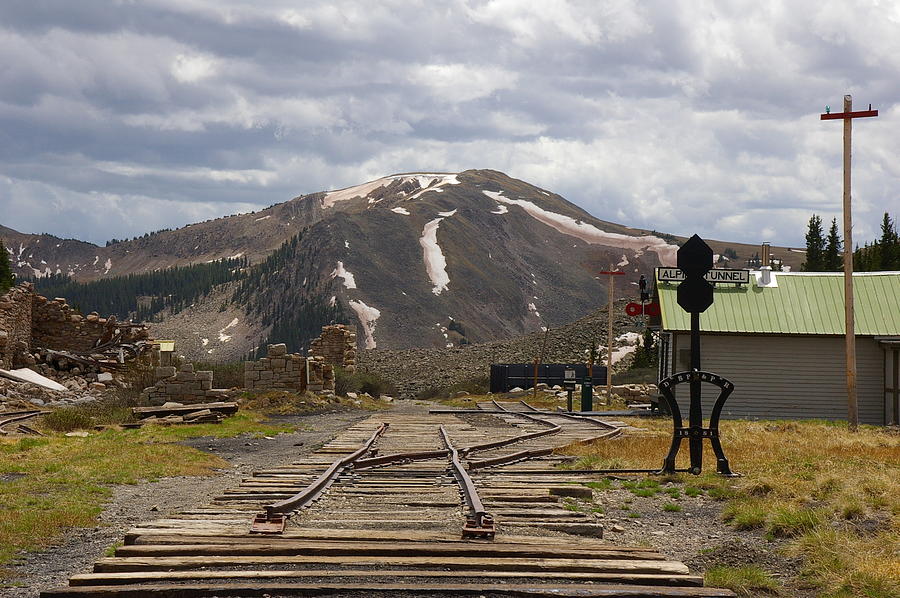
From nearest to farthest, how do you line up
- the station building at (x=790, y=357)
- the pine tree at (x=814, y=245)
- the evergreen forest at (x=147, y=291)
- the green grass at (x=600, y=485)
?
the green grass at (x=600, y=485) → the station building at (x=790, y=357) → the pine tree at (x=814, y=245) → the evergreen forest at (x=147, y=291)

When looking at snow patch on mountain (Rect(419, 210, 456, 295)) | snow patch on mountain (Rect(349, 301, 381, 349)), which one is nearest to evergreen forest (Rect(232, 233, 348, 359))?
snow patch on mountain (Rect(349, 301, 381, 349))

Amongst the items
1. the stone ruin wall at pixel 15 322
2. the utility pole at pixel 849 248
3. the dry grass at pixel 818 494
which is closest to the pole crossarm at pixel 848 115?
the utility pole at pixel 849 248

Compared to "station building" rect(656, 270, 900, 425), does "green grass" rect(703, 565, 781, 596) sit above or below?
below

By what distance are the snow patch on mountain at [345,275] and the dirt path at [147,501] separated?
113m

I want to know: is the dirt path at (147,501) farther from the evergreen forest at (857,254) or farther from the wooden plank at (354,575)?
the evergreen forest at (857,254)

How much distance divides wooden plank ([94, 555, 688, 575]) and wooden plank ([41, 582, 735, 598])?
445 mm

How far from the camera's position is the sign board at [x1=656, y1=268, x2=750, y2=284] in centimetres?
1299

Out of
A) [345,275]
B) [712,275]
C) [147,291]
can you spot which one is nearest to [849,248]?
[712,275]

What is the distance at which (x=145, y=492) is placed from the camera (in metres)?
11.3

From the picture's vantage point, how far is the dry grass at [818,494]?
6.67m

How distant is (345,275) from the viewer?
13700cm

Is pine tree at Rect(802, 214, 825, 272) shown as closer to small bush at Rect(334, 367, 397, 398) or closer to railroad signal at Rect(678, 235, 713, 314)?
small bush at Rect(334, 367, 397, 398)

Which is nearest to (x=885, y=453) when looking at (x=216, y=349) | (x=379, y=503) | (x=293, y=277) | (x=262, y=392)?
(x=379, y=503)

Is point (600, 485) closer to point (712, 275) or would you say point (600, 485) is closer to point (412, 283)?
point (712, 275)
